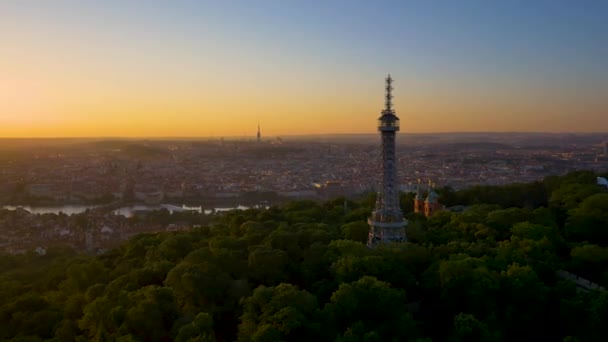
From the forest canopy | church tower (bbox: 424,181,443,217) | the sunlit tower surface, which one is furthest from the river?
the sunlit tower surface

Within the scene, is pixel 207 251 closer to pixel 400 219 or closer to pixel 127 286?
pixel 127 286

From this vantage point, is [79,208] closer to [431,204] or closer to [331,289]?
[431,204]

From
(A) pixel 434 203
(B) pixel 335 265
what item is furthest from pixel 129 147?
(B) pixel 335 265

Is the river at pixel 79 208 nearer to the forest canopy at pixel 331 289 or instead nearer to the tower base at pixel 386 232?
the forest canopy at pixel 331 289

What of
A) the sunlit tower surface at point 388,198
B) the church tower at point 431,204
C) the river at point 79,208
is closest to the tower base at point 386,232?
the sunlit tower surface at point 388,198

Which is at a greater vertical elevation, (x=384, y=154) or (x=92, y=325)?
(x=384, y=154)

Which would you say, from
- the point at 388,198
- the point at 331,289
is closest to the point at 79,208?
the point at 388,198

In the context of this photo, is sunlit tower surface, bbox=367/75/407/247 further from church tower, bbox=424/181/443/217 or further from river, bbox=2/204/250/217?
river, bbox=2/204/250/217
